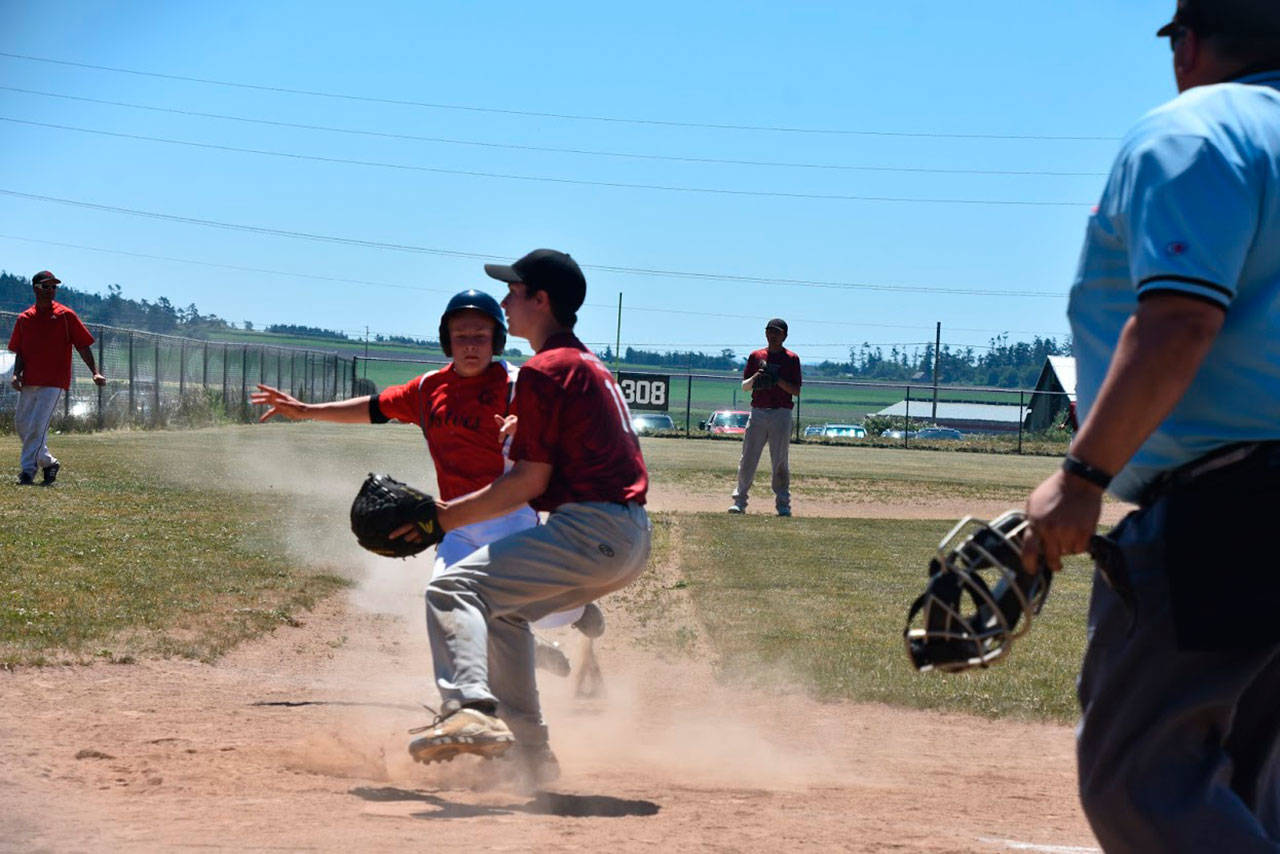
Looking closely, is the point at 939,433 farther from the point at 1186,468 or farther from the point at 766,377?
the point at 1186,468

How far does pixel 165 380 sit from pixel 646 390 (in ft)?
54.6

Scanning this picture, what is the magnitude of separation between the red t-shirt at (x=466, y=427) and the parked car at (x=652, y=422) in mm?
40311

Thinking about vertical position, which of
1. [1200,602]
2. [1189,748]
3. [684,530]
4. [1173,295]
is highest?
[1173,295]

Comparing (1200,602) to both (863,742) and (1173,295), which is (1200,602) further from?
(863,742)

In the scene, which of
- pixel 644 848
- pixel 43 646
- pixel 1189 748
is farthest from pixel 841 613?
pixel 1189 748

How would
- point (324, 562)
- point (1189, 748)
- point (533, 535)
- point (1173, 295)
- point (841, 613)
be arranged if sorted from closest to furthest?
point (1173, 295)
point (1189, 748)
point (533, 535)
point (841, 613)
point (324, 562)

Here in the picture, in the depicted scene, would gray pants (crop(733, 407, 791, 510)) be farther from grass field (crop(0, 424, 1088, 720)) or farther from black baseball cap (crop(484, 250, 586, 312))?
black baseball cap (crop(484, 250, 586, 312))

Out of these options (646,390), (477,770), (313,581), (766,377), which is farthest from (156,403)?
(477,770)

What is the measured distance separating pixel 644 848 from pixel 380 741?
6.92ft

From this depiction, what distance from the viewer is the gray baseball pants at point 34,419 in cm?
1468

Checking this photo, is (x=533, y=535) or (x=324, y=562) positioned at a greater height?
(x=533, y=535)

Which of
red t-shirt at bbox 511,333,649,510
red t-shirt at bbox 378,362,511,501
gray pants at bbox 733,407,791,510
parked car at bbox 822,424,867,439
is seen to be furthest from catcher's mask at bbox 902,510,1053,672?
parked car at bbox 822,424,867,439

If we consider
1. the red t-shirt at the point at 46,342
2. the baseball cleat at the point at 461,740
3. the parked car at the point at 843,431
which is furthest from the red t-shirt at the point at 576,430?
the parked car at the point at 843,431

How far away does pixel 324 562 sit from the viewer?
1141 cm
